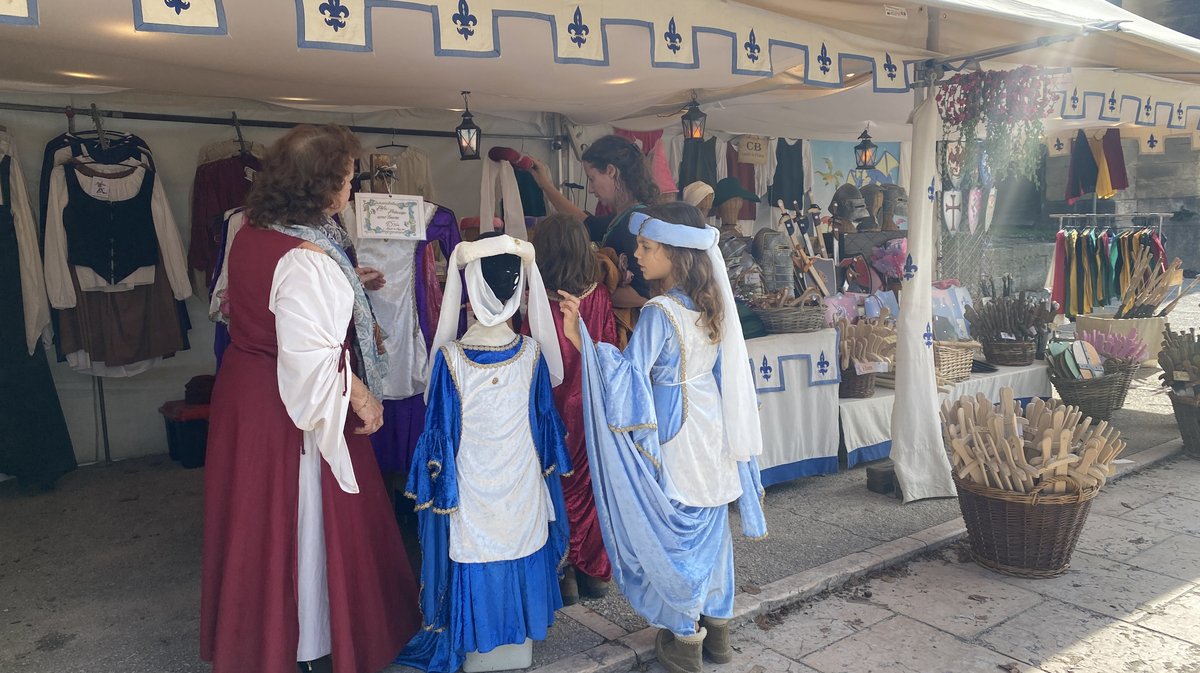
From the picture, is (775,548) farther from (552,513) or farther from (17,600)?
(17,600)

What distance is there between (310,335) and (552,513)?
3.36 feet

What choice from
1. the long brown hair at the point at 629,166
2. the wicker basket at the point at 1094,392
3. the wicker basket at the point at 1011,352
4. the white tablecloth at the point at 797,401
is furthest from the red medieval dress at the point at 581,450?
the wicker basket at the point at 1094,392

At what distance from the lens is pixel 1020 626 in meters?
3.27

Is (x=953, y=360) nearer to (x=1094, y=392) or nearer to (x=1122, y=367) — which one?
(x=1094, y=392)

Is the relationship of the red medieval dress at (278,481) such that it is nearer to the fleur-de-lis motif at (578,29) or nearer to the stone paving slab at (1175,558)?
the fleur-de-lis motif at (578,29)

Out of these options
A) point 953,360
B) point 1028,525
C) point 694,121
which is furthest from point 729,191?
point 1028,525

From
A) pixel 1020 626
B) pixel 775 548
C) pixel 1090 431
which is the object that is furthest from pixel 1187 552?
pixel 775 548

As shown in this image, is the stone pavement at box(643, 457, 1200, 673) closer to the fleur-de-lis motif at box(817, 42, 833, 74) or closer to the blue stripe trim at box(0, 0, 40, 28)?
the fleur-de-lis motif at box(817, 42, 833, 74)

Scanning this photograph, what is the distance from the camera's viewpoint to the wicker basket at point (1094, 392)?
19.3ft

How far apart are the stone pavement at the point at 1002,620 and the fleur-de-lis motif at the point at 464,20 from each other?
7.48 ft

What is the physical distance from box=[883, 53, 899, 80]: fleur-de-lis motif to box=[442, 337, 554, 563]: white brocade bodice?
2.75m

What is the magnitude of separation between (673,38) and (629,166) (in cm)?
58

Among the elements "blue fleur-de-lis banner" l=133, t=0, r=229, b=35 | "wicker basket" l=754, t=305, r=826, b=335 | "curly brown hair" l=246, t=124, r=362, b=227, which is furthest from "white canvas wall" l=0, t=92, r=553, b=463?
"blue fleur-de-lis banner" l=133, t=0, r=229, b=35

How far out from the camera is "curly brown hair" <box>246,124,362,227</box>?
104 inches
